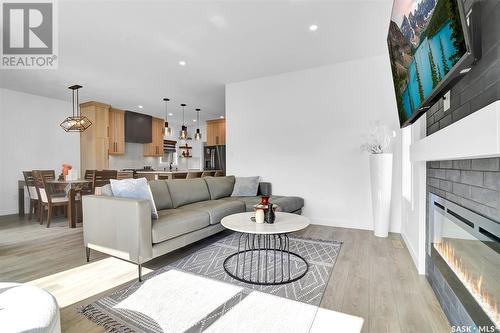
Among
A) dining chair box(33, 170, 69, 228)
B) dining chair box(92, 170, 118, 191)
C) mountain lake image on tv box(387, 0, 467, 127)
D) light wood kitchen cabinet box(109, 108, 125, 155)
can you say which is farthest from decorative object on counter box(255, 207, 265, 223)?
light wood kitchen cabinet box(109, 108, 125, 155)

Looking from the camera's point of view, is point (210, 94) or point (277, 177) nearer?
point (277, 177)

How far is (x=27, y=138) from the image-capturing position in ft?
17.3

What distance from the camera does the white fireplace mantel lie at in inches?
30.5

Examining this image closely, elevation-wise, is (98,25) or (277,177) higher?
(98,25)

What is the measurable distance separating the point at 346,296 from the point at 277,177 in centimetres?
276

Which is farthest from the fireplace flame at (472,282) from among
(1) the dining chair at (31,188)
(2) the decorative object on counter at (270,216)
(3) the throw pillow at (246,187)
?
(1) the dining chair at (31,188)

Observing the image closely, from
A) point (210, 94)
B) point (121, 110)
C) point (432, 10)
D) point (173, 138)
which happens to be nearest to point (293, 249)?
point (432, 10)

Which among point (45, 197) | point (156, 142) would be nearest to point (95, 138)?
point (156, 142)

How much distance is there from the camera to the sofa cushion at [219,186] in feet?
12.9

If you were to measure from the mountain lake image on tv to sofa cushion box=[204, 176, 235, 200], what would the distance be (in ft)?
9.26

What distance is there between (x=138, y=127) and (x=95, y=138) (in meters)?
1.44

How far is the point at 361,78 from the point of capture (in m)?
3.77

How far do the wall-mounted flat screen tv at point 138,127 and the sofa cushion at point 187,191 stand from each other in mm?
4432

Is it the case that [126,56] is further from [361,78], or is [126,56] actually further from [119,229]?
[361,78]
